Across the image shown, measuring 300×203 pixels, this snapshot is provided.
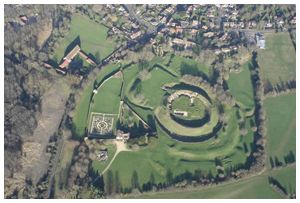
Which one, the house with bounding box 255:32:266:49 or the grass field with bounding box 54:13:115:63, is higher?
the grass field with bounding box 54:13:115:63

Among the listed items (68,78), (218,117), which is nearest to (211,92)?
(218,117)

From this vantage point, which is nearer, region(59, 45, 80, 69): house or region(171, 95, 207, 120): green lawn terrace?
region(171, 95, 207, 120): green lawn terrace

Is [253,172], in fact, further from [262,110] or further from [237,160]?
[262,110]

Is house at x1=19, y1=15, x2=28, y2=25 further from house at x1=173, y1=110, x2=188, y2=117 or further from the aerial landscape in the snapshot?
house at x1=173, y1=110, x2=188, y2=117

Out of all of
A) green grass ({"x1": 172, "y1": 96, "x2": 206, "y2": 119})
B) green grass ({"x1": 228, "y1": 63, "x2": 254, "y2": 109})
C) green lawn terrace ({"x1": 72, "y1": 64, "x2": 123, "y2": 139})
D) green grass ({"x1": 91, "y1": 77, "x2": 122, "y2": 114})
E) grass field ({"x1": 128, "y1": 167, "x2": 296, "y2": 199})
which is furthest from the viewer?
green grass ({"x1": 228, "y1": 63, "x2": 254, "y2": 109})

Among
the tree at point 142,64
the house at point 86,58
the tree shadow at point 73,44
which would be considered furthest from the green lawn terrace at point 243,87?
the tree shadow at point 73,44

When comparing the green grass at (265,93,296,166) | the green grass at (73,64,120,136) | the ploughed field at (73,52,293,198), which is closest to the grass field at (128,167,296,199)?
the ploughed field at (73,52,293,198)

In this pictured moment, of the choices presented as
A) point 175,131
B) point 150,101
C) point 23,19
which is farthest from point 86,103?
point 23,19

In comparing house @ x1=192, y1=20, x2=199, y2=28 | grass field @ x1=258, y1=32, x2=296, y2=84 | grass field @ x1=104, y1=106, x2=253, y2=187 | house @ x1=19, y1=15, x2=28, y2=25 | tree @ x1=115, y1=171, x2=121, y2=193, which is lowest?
tree @ x1=115, y1=171, x2=121, y2=193

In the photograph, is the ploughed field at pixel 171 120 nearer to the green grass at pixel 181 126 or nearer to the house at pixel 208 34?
the green grass at pixel 181 126

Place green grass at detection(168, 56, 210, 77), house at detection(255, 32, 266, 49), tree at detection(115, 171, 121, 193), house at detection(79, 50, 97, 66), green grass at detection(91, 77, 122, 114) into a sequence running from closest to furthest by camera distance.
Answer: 1. tree at detection(115, 171, 121, 193)
2. green grass at detection(91, 77, 122, 114)
3. green grass at detection(168, 56, 210, 77)
4. house at detection(79, 50, 97, 66)
5. house at detection(255, 32, 266, 49)
